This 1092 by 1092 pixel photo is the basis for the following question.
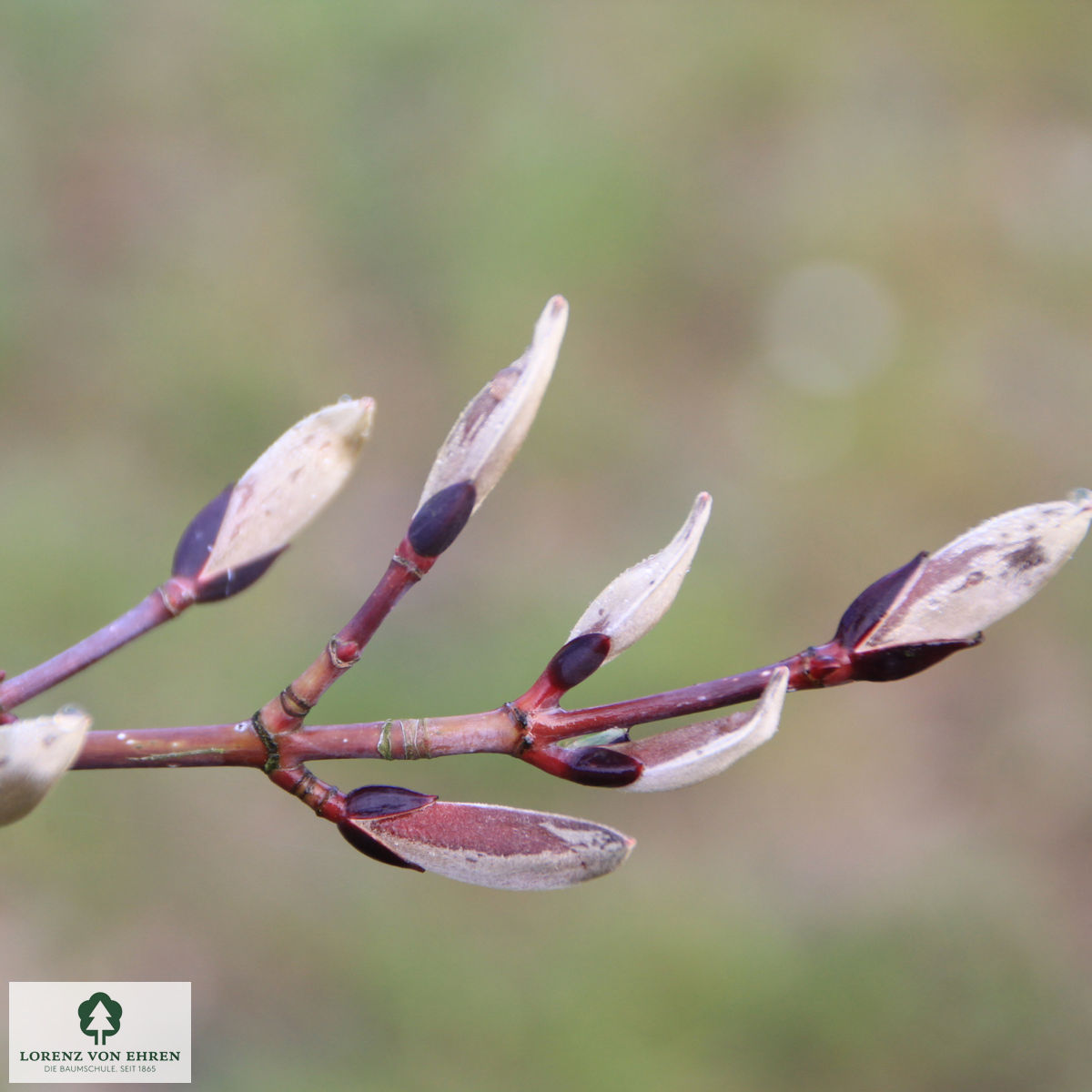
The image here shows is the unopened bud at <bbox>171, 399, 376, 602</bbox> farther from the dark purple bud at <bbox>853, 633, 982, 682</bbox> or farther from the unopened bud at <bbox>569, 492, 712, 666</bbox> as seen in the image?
the dark purple bud at <bbox>853, 633, 982, 682</bbox>

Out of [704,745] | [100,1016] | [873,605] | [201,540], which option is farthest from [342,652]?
[100,1016]

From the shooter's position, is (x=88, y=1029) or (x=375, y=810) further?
(x=88, y=1029)

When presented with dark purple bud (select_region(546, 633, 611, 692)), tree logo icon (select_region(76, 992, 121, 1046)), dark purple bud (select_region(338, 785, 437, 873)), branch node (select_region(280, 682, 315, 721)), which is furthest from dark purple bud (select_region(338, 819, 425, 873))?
tree logo icon (select_region(76, 992, 121, 1046))

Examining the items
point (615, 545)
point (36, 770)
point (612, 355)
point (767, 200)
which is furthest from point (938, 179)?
point (36, 770)

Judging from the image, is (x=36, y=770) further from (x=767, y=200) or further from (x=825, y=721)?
(x=767, y=200)

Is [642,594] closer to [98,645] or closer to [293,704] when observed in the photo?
[293,704]
